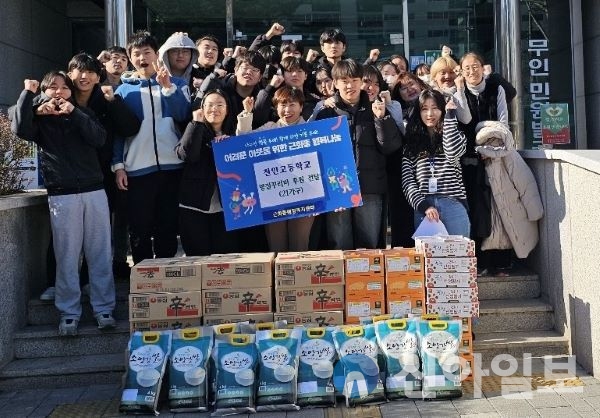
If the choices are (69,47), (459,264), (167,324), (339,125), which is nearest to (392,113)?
(339,125)

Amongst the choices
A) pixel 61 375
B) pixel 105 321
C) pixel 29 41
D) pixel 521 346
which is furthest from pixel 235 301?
pixel 29 41

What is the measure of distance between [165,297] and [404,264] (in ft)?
5.73

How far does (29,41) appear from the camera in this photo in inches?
428

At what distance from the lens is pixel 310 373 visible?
455cm

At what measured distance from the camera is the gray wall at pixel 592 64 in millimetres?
10891

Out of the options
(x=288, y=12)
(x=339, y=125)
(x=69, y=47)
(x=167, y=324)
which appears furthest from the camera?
(x=69, y=47)

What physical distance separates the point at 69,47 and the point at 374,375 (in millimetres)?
10375

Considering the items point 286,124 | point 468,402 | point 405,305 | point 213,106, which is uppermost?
point 213,106

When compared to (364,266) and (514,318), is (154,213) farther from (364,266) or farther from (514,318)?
(514,318)

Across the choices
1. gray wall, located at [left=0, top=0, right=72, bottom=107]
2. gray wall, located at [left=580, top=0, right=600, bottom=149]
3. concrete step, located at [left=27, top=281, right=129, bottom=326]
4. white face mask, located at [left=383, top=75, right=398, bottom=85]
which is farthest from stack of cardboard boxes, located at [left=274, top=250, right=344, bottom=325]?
gray wall, located at [left=580, top=0, right=600, bottom=149]

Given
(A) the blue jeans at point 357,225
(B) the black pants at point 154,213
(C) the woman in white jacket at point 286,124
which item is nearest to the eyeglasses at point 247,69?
(C) the woman in white jacket at point 286,124

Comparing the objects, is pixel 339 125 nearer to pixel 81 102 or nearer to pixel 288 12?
pixel 81 102

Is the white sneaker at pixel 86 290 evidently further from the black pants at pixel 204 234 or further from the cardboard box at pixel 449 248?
the cardboard box at pixel 449 248

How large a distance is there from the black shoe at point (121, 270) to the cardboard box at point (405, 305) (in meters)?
2.66
